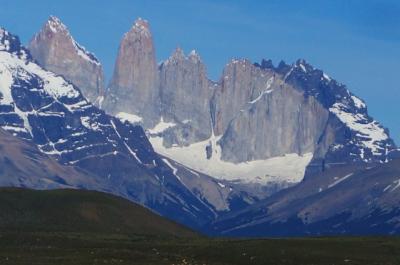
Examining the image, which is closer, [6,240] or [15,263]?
Result: [15,263]

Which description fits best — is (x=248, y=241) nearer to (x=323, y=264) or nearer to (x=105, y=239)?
(x=105, y=239)

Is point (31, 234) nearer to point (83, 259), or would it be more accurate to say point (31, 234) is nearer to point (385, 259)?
point (83, 259)

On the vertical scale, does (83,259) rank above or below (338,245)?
below

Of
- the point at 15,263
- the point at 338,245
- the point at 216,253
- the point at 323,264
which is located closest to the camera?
the point at 15,263

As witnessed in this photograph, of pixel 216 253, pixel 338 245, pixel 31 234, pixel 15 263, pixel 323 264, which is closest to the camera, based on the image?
pixel 15 263

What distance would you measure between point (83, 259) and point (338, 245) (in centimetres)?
4202

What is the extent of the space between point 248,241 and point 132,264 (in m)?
44.5

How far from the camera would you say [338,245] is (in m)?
168

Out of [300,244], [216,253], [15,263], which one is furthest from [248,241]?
[15,263]

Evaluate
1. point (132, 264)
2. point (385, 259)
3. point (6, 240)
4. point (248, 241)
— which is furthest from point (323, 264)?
point (6, 240)

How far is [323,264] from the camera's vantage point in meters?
143

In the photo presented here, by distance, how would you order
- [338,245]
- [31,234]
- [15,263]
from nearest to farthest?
[15,263] < [338,245] < [31,234]

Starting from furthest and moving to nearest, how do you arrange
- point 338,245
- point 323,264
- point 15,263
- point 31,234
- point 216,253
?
point 31,234
point 338,245
point 216,253
point 323,264
point 15,263

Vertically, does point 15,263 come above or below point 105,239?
below
